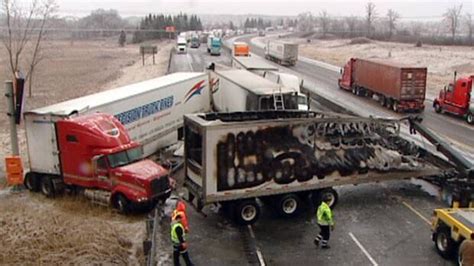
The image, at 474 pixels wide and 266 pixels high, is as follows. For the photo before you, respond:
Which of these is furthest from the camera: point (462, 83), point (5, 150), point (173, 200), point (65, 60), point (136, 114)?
point (65, 60)

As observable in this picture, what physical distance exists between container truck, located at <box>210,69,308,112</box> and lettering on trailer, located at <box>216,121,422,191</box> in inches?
285

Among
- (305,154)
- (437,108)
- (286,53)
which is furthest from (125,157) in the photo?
(286,53)

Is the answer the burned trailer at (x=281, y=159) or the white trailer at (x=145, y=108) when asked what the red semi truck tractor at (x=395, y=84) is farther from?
the burned trailer at (x=281, y=159)

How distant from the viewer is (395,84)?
3681cm

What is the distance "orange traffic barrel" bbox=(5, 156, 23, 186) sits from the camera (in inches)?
776

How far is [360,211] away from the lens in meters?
17.6

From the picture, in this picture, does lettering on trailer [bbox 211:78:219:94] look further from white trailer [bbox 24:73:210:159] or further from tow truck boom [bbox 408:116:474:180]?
tow truck boom [bbox 408:116:474:180]

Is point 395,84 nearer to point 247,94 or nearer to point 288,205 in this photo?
point 247,94

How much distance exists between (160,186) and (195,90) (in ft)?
38.4

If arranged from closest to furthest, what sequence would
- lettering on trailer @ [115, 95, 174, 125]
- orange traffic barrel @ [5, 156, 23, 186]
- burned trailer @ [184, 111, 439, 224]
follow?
burned trailer @ [184, 111, 439, 224] < orange traffic barrel @ [5, 156, 23, 186] < lettering on trailer @ [115, 95, 174, 125]

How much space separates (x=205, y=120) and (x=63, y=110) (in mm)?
5464

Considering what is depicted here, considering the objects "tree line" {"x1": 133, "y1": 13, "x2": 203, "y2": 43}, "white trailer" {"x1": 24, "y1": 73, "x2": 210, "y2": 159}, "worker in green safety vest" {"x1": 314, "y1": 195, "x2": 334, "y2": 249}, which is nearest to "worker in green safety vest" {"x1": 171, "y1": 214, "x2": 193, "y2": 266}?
"worker in green safety vest" {"x1": 314, "y1": 195, "x2": 334, "y2": 249}

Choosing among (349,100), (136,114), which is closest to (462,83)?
(349,100)

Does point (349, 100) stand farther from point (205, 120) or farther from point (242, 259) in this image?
point (242, 259)
